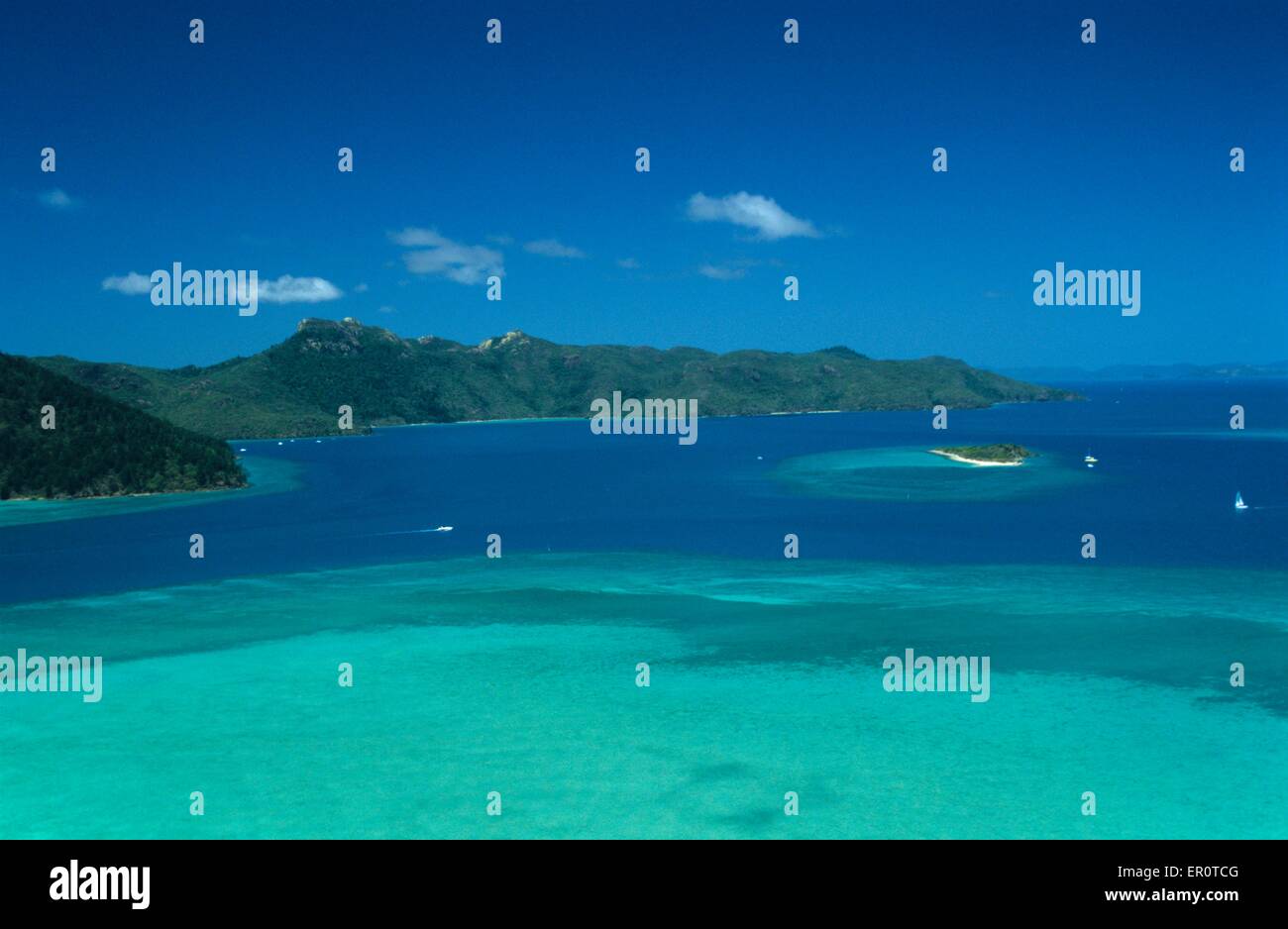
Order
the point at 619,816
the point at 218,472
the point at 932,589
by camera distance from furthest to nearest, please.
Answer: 1. the point at 218,472
2. the point at 932,589
3. the point at 619,816

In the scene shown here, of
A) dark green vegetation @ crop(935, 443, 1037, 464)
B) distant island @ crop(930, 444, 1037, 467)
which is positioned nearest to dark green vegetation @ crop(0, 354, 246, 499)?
distant island @ crop(930, 444, 1037, 467)

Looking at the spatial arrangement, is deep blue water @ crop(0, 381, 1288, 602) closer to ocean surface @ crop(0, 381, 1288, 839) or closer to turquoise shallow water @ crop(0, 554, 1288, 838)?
ocean surface @ crop(0, 381, 1288, 839)

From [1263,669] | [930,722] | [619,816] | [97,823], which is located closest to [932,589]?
[1263,669]

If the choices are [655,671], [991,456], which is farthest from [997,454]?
[655,671]

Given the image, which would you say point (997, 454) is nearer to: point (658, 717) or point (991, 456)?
point (991, 456)

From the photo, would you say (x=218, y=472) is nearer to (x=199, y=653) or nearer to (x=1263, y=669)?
(x=199, y=653)

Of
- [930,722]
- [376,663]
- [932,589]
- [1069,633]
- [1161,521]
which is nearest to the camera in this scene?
[930,722]

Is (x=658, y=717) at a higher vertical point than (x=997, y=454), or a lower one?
lower

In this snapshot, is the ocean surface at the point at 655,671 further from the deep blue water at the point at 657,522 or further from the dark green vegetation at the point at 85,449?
the dark green vegetation at the point at 85,449
